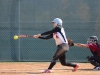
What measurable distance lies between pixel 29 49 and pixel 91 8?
2.84 metres

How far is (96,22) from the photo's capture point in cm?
1408

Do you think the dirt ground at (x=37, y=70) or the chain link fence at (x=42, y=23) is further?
the chain link fence at (x=42, y=23)

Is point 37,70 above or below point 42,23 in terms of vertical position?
below

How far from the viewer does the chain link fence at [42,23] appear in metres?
14.0

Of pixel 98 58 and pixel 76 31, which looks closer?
pixel 98 58

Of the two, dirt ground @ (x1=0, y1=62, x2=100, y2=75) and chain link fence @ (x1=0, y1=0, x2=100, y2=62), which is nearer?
dirt ground @ (x1=0, y1=62, x2=100, y2=75)

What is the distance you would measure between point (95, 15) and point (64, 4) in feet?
4.13

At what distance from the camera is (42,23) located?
1404 cm

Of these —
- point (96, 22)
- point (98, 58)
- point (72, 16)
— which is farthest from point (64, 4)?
point (98, 58)

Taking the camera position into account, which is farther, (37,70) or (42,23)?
(42,23)

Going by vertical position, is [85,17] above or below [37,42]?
above

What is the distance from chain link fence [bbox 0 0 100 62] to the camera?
14.0 m

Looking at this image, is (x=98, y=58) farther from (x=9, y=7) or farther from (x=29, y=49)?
(x=9, y=7)

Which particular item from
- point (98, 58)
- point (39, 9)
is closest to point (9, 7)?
point (39, 9)
